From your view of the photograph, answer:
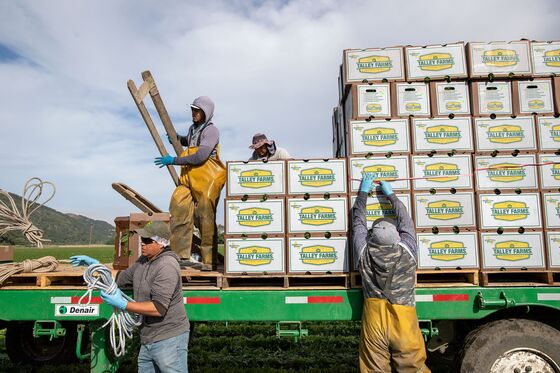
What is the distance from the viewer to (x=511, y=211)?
435 cm

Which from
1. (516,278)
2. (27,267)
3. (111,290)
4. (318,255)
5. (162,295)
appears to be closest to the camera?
(162,295)

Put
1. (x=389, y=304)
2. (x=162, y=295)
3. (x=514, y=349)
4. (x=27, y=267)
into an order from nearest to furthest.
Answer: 1. (x=162, y=295)
2. (x=389, y=304)
3. (x=514, y=349)
4. (x=27, y=267)

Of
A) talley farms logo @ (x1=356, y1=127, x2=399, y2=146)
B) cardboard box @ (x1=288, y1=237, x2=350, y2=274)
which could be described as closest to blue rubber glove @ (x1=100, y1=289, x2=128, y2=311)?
cardboard box @ (x1=288, y1=237, x2=350, y2=274)

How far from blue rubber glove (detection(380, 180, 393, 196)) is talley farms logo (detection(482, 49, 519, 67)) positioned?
1.77m

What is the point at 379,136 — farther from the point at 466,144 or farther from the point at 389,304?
the point at 389,304

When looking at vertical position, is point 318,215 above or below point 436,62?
below

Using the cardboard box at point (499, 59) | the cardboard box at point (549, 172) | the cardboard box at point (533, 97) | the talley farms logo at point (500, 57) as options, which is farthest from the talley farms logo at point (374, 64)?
the cardboard box at point (549, 172)

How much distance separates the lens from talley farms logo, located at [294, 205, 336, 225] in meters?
4.41

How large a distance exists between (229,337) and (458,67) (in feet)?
21.5

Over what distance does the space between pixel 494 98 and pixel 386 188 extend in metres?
1.59

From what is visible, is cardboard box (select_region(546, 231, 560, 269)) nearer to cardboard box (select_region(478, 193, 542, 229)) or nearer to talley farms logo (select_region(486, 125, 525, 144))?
cardboard box (select_region(478, 193, 542, 229))

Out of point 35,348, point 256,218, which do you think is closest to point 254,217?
point 256,218

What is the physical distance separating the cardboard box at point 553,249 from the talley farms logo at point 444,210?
2.90ft

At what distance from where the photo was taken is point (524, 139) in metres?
4.48
